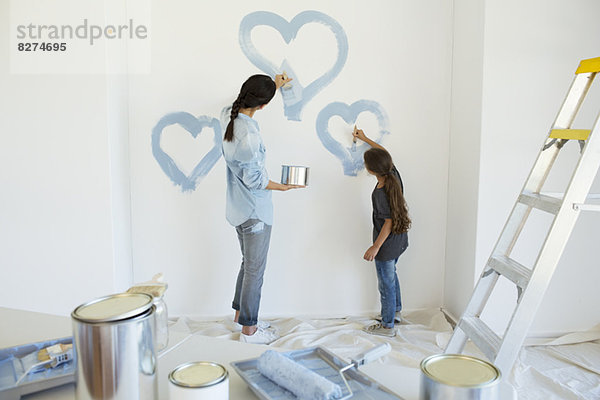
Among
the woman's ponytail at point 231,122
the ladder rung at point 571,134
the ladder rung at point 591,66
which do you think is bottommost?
the ladder rung at point 571,134

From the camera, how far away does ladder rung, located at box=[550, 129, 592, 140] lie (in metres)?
1.56

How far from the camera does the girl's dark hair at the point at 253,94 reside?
2531mm

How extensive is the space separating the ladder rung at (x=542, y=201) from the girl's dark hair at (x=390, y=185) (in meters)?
1.04

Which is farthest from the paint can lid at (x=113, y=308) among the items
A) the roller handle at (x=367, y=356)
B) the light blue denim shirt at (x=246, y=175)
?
the light blue denim shirt at (x=246, y=175)

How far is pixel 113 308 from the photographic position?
2.54 feet

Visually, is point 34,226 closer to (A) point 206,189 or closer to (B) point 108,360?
(A) point 206,189

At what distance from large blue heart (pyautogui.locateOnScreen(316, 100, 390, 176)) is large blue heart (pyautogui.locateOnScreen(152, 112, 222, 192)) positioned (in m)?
0.62

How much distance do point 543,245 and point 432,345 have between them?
1412 millimetres

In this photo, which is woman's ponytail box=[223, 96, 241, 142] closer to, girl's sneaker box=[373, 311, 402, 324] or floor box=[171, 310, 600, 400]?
floor box=[171, 310, 600, 400]

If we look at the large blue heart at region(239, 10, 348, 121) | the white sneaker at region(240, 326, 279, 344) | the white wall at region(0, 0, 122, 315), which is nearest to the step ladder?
the white sneaker at region(240, 326, 279, 344)

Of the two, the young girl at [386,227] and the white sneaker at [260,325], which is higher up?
the young girl at [386,227]

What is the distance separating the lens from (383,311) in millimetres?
2914

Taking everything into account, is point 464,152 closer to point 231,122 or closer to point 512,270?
point 231,122
